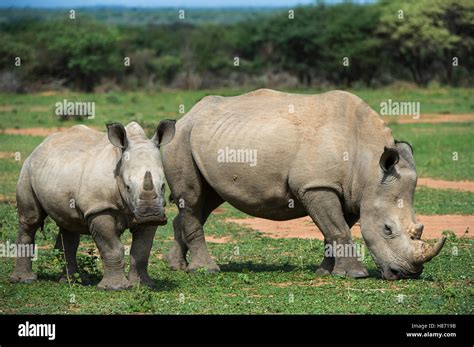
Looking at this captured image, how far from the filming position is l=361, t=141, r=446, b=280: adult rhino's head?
1209 centimetres

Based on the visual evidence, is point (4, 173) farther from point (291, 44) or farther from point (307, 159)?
point (291, 44)

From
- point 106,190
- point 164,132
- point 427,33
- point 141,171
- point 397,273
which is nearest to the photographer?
point 141,171

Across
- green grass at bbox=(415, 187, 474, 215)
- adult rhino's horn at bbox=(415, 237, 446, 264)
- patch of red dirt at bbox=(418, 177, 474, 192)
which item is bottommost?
patch of red dirt at bbox=(418, 177, 474, 192)

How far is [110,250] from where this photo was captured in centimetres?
1138

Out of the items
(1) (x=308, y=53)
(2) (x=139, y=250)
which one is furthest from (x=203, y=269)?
(1) (x=308, y=53)

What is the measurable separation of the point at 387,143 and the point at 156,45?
57.5 metres

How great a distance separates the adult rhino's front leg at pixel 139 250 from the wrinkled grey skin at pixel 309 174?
1571 mm

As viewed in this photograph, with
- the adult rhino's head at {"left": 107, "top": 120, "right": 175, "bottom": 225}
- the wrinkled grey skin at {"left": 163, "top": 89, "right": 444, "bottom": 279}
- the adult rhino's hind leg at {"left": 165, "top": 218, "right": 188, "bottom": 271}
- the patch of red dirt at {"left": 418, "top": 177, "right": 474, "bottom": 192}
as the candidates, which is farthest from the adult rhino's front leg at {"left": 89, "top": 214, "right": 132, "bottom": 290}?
the patch of red dirt at {"left": 418, "top": 177, "right": 474, "bottom": 192}

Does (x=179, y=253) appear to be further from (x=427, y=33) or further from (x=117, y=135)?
(x=427, y=33)

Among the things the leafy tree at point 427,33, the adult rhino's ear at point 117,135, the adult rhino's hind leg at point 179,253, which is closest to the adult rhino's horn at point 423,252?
the adult rhino's hind leg at point 179,253

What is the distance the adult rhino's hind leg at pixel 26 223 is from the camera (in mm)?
12172

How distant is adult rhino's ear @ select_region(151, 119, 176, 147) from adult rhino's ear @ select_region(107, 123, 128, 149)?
1.19 feet

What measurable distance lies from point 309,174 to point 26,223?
3188mm

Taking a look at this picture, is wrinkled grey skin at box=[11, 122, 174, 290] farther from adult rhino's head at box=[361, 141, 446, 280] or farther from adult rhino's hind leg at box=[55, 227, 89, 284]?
adult rhino's head at box=[361, 141, 446, 280]
